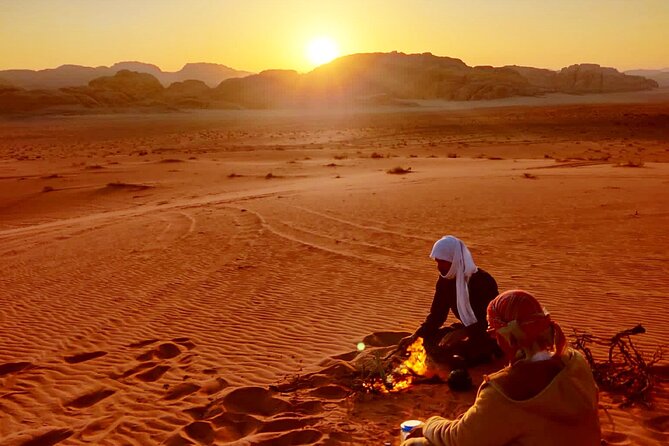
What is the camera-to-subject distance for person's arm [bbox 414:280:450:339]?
19.2 ft

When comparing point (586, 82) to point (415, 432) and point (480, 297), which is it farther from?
point (415, 432)

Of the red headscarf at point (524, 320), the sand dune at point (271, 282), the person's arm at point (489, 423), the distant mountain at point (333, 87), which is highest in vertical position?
the distant mountain at point (333, 87)

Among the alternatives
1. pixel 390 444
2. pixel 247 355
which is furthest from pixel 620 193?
pixel 390 444

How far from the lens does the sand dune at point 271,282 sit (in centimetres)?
541

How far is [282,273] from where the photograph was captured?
10.8 meters

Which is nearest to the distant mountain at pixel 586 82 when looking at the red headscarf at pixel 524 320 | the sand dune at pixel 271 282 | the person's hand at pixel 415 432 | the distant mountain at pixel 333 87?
the distant mountain at pixel 333 87

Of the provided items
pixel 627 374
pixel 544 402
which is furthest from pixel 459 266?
pixel 544 402

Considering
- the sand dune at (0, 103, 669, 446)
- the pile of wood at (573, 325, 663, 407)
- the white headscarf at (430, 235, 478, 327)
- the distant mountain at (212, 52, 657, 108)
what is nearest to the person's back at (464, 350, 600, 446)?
the sand dune at (0, 103, 669, 446)

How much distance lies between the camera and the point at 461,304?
5742 millimetres

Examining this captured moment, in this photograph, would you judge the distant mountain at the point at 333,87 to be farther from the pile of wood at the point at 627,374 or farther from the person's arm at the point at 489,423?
the person's arm at the point at 489,423

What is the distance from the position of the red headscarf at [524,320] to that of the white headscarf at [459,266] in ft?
8.49

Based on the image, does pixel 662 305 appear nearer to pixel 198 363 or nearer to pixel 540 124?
pixel 198 363

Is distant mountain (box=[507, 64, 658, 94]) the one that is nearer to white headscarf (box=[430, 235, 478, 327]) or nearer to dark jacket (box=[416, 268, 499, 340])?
dark jacket (box=[416, 268, 499, 340])

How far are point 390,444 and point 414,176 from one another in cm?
1854
